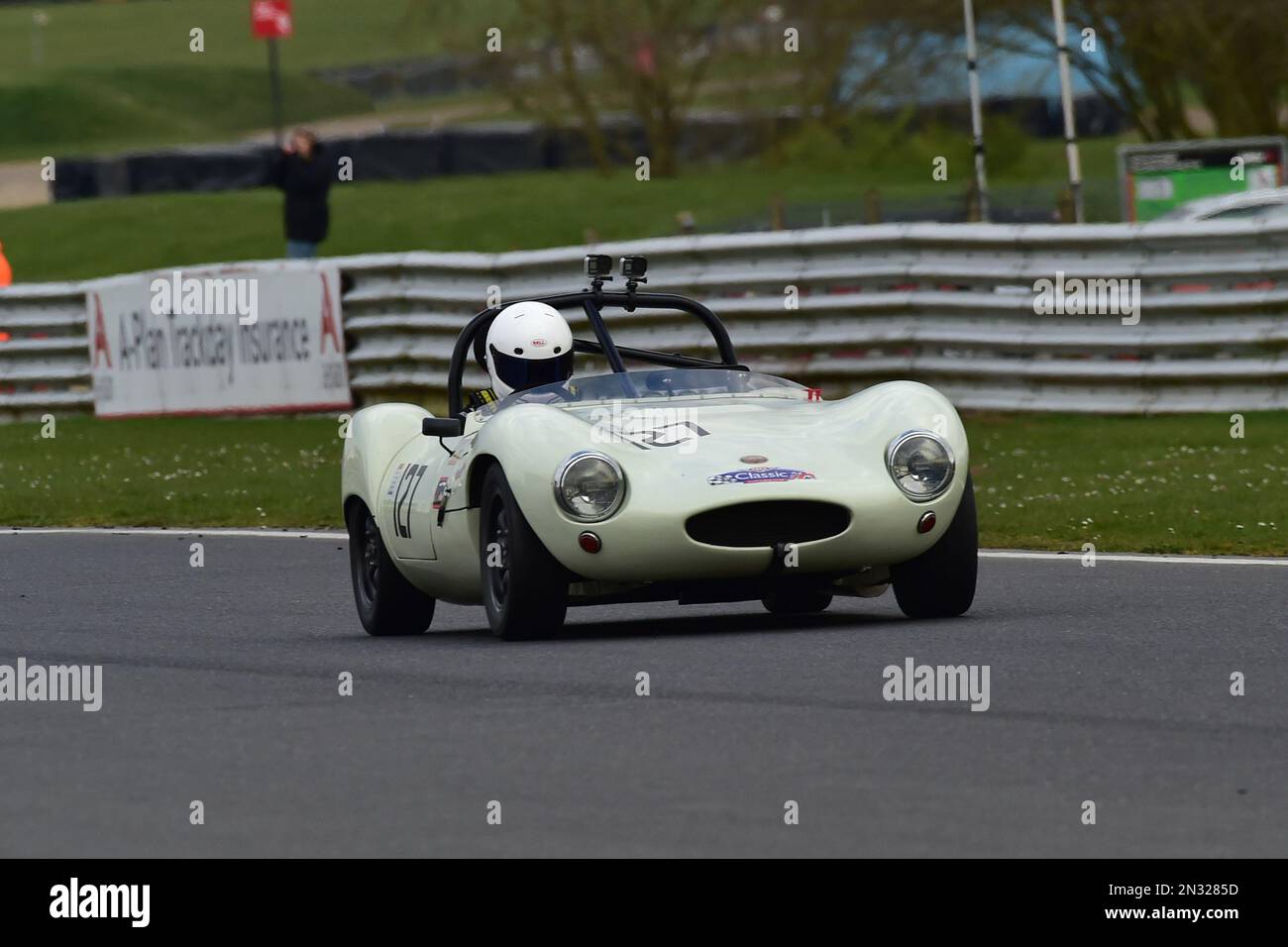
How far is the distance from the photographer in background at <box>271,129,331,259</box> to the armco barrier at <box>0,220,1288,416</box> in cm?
305

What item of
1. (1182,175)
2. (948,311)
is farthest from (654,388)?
(1182,175)

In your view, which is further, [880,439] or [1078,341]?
[1078,341]

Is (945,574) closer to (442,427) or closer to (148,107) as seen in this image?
(442,427)

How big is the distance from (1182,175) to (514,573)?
18.9m

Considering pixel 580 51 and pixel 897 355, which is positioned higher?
pixel 580 51

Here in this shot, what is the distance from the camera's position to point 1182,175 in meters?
26.5

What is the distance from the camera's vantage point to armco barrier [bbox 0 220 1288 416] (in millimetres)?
16625

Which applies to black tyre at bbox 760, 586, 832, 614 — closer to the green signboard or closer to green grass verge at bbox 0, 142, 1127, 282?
the green signboard

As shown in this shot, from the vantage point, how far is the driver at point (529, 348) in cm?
1008

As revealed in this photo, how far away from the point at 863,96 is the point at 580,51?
168 inches

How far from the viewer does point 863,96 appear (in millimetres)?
39438
